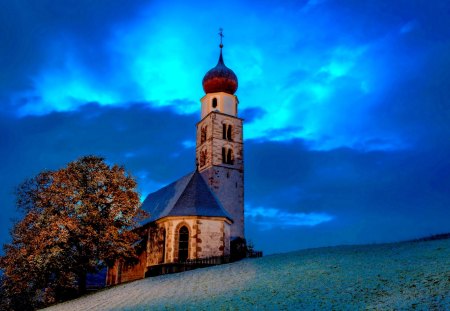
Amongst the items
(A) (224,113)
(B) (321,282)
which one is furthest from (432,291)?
(A) (224,113)

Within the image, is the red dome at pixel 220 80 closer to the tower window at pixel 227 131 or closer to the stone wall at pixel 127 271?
the tower window at pixel 227 131

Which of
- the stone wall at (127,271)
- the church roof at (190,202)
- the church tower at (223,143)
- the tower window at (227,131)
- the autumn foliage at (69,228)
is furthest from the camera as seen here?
the tower window at (227,131)

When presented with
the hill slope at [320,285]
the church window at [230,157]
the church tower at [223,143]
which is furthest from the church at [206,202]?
the hill slope at [320,285]

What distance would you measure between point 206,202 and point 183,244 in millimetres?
4438

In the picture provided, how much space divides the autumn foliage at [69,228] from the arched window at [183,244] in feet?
14.7

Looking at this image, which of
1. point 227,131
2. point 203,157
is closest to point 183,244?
point 203,157

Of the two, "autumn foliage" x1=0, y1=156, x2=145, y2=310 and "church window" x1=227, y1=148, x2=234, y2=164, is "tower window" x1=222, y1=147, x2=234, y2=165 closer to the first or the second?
"church window" x1=227, y1=148, x2=234, y2=164

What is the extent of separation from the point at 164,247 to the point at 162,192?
12664 mm

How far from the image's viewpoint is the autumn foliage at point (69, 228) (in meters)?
28.7

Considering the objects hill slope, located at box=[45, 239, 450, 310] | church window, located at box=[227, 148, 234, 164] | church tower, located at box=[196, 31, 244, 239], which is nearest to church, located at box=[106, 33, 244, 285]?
church tower, located at box=[196, 31, 244, 239]

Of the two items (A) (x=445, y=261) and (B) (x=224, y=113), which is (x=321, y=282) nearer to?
(A) (x=445, y=261)

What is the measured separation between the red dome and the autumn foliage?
82.6ft

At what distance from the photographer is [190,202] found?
123 feet

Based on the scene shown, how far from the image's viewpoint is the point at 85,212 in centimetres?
3039
